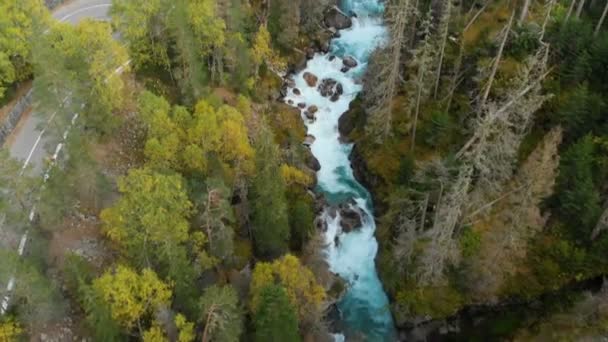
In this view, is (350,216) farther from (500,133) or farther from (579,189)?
(579,189)

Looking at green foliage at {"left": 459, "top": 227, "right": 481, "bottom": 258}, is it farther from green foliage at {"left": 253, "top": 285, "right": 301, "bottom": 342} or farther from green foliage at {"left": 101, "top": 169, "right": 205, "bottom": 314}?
green foliage at {"left": 101, "top": 169, "right": 205, "bottom": 314}

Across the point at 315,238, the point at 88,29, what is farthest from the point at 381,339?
the point at 88,29

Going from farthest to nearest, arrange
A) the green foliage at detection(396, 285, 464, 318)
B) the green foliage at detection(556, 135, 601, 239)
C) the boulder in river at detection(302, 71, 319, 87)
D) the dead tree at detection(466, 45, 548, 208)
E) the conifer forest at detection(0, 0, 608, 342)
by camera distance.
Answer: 1. the boulder in river at detection(302, 71, 319, 87)
2. the green foliage at detection(396, 285, 464, 318)
3. the green foliage at detection(556, 135, 601, 239)
4. the dead tree at detection(466, 45, 548, 208)
5. the conifer forest at detection(0, 0, 608, 342)

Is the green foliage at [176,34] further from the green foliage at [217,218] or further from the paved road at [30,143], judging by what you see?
the green foliage at [217,218]

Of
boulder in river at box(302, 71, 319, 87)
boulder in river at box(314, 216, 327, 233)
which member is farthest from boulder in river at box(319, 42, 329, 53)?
boulder in river at box(314, 216, 327, 233)

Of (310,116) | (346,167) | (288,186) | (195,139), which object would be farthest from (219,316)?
(310,116)

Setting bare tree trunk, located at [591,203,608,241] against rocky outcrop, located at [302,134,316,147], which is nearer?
bare tree trunk, located at [591,203,608,241]
